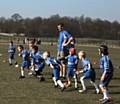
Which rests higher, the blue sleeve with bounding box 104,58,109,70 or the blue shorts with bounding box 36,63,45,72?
the blue sleeve with bounding box 104,58,109,70

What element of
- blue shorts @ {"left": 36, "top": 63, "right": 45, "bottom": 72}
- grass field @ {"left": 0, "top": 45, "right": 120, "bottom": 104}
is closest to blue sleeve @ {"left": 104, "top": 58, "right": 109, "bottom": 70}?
grass field @ {"left": 0, "top": 45, "right": 120, "bottom": 104}

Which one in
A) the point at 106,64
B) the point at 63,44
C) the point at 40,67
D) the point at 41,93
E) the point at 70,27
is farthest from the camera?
the point at 70,27

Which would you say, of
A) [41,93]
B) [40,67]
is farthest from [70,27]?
[41,93]

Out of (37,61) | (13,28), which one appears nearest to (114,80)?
(37,61)

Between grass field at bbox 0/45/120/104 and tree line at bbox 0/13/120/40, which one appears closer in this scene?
grass field at bbox 0/45/120/104

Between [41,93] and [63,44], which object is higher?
Answer: [63,44]

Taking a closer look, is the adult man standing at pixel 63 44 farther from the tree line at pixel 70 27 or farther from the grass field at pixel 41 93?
the tree line at pixel 70 27

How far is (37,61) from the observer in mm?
20484

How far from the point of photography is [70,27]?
531ft

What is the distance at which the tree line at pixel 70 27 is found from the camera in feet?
536

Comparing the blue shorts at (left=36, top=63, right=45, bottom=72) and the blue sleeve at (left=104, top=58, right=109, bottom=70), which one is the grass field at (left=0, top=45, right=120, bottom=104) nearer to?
the blue shorts at (left=36, top=63, right=45, bottom=72)

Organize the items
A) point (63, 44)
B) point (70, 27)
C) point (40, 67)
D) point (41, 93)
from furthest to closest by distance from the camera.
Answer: point (70, 27), point (40, 67), point (63, 44), point (41, 93)

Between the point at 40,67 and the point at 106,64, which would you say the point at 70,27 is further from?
the point at 106,64

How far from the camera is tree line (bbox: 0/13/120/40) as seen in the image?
164 metres
